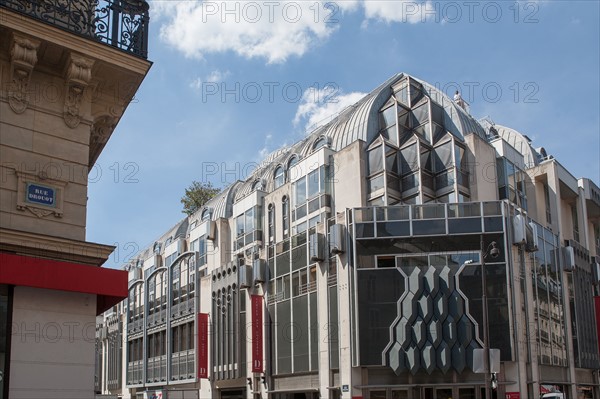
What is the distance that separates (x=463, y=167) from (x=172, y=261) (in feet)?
85.7

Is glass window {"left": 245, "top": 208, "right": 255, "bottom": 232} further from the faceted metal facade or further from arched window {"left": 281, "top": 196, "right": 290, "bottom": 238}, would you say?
the faceted metal facade

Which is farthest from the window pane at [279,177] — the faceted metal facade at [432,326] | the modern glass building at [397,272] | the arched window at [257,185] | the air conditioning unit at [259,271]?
the faceted metal facade at [432,326]

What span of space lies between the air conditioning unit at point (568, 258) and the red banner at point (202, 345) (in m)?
21.6

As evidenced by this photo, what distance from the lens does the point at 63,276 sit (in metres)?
10.4

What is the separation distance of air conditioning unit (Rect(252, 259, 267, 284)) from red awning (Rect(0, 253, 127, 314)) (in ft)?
91.7

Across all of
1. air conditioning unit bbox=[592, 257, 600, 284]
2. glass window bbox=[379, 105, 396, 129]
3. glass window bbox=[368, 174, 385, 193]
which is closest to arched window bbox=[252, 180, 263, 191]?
glass window bbox=[379, 105, 396, 129]

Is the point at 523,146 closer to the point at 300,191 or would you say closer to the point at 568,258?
the point at 568,258

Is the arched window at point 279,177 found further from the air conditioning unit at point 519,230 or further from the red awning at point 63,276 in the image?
the red awning at point 63,276

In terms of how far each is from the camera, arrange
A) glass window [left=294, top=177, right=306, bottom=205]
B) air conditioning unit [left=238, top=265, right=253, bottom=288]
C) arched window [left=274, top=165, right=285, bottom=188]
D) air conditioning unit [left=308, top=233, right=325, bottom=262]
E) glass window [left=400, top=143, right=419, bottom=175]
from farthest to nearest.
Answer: arched window [left=274, top=165, right=285, bottom=188] < air conditioning unit [left=238, top=265, right=253, bottom=288] < glass window [left=294, top=177, right=306, bottom=205] < glass window [left=400, top=143, right=419, bottom=175] < air conditioning unit [left=308, top=233, right=325, bottom=262]

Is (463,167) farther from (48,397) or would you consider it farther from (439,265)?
(48,397)

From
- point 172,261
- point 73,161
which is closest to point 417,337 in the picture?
point 73,161

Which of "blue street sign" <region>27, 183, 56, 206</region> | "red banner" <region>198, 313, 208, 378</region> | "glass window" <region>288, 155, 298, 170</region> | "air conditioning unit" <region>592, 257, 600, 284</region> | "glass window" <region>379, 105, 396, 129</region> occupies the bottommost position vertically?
"red banner" <region>198, 313, 208, 378</region>

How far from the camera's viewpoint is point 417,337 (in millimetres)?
30984

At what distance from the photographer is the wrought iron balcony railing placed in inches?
428
